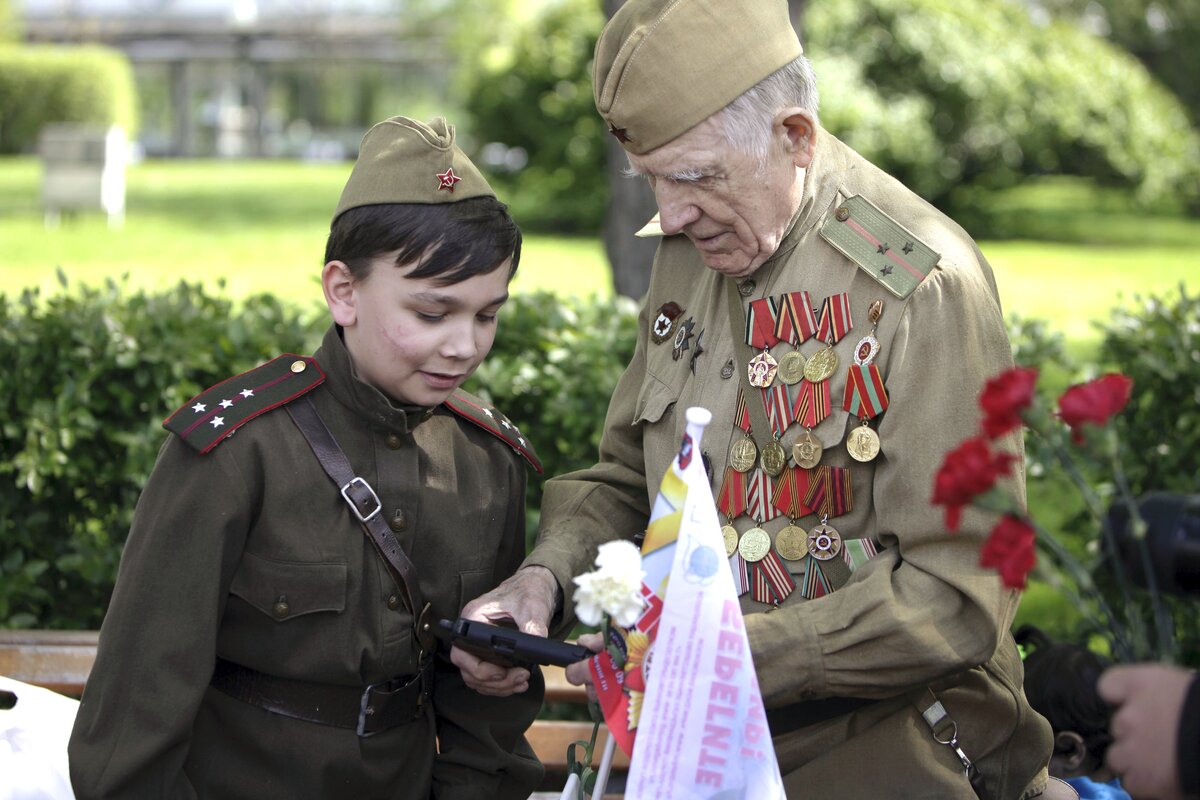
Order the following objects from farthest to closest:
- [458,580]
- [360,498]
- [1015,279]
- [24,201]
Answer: [24,201] → [1015,279] → [458,580] → [360,498]

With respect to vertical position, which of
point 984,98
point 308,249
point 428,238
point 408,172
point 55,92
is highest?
point 984,98

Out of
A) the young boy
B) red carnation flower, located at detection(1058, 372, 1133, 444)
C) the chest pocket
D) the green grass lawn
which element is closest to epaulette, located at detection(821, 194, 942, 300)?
the young boy

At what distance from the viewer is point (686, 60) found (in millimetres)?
2521

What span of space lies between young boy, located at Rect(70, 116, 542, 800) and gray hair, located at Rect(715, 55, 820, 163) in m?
0.49

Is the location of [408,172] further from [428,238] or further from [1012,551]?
[1012,551]

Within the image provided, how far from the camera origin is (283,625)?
257cm

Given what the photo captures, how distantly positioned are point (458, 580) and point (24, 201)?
1850 cm

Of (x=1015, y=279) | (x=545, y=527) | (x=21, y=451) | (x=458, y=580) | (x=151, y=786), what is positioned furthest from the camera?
(x=1015, y=279)

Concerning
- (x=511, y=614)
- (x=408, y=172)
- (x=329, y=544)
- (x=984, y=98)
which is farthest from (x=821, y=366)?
(x=984, y=98)

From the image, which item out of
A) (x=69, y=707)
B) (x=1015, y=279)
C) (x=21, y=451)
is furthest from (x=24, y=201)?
(x=69, y=707)

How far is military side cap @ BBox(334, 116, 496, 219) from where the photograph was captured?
8.68 feet

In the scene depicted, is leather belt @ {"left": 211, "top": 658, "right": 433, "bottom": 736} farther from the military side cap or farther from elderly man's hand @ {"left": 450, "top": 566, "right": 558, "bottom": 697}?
the military side cap

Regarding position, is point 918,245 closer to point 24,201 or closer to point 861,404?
point 861,404

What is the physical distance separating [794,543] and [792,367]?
1.09 ft
